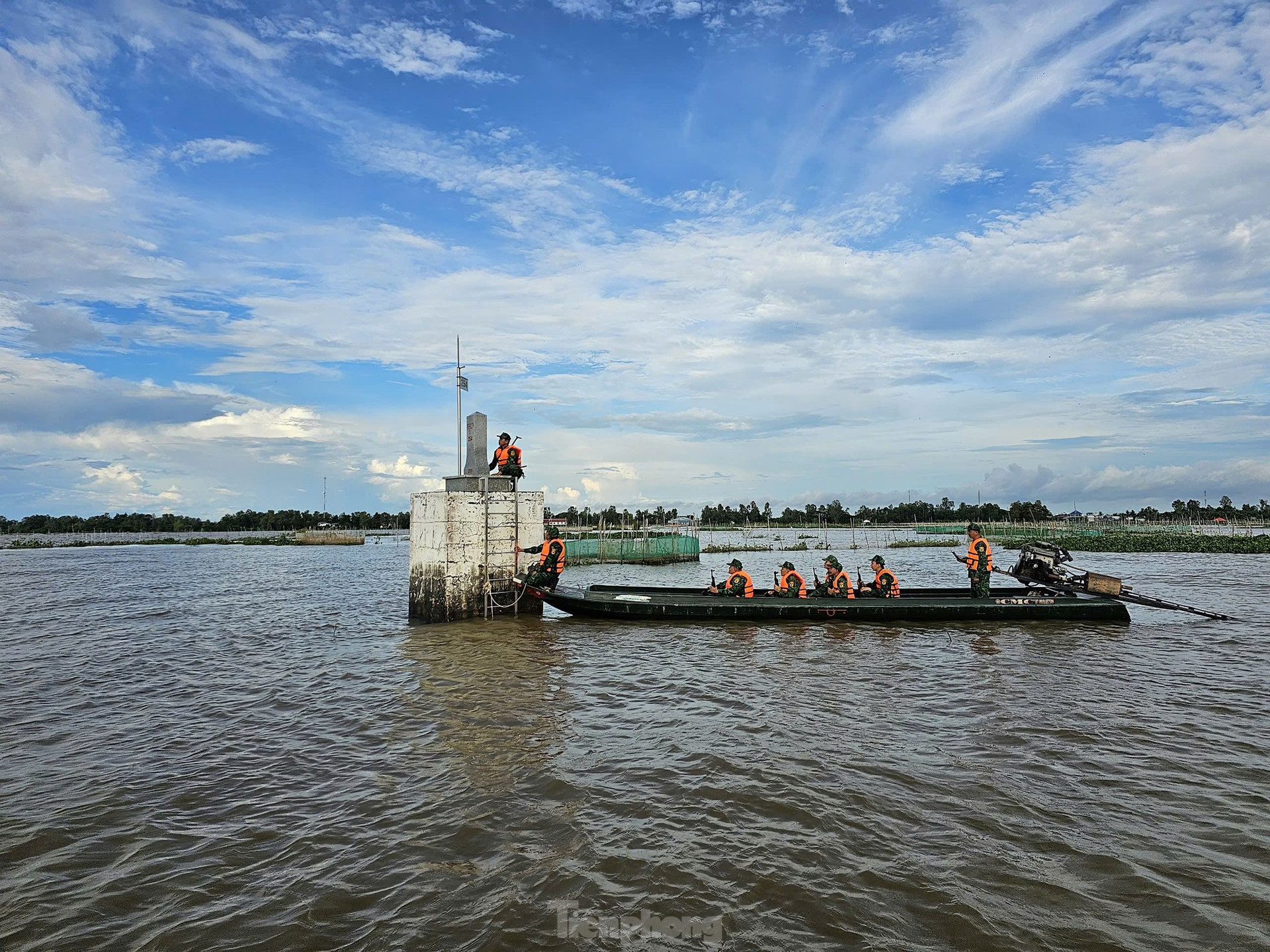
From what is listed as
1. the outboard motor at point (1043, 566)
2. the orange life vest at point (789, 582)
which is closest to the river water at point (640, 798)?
the orange life vest at point (789, 582)

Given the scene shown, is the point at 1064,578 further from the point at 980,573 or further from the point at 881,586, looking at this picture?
the point at 881,586

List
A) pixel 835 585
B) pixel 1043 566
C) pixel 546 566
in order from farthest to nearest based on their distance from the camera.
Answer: pixel 1043 566 < pixel 835 585 < pixel 546 566

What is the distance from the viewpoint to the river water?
4816mm

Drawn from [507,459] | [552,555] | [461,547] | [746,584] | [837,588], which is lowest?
[837,588]

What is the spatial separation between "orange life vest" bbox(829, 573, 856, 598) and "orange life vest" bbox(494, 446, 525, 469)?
30.0 feet

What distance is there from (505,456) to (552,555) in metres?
2.86

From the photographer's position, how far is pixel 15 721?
393 inches

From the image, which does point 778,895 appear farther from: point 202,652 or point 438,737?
point 202,652

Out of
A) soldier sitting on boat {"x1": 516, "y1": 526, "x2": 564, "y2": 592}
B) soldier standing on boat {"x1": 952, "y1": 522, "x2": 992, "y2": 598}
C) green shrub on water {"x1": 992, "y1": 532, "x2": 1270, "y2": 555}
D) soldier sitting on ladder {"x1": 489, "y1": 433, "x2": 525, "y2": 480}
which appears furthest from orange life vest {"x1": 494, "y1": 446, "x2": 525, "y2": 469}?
green shrub on water {"x1": 992, "y1": 532, "x2": 1270, "y2": 555}

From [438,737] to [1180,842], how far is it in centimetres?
787

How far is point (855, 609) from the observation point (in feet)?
58.2

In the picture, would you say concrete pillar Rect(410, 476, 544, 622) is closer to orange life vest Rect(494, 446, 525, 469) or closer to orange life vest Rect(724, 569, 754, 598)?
orange life vest Rect(494, 446, 525, 469)

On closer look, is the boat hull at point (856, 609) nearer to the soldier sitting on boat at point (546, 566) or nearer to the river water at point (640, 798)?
the soldier sitting on boat at point (546, 566)

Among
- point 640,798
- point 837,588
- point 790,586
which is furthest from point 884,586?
point 640,798
